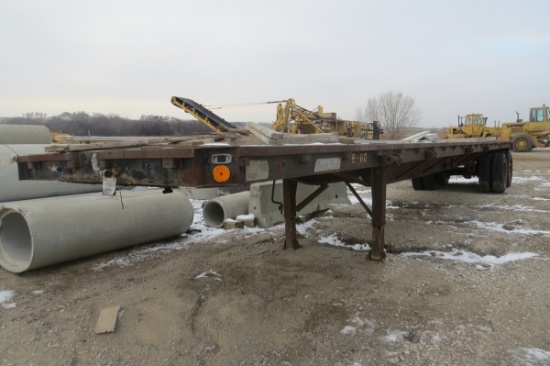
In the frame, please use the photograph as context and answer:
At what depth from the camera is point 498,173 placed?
9.54 meters

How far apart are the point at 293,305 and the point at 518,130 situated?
28.6 m

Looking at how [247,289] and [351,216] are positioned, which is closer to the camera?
[247,289]

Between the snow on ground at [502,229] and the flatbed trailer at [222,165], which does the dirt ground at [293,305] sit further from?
the flatbed trailer at [222,165]

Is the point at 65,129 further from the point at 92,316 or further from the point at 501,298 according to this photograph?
the point at 501,298

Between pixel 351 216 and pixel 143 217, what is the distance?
3675 millimetres

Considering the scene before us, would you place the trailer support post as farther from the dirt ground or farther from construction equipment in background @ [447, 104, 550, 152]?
construction equipment in background @ [447, 104, 550, 152]

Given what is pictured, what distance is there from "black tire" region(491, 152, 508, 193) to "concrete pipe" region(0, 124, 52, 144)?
1042cm

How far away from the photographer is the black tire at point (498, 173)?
9.53 metres

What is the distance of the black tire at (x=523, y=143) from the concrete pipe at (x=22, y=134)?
27.1 meters

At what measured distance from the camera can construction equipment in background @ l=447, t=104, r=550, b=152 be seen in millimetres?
25594

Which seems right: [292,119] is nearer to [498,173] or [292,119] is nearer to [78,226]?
[498,173]

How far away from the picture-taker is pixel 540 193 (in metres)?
9.59

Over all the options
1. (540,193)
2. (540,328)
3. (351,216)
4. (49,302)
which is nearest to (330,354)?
(540,328)

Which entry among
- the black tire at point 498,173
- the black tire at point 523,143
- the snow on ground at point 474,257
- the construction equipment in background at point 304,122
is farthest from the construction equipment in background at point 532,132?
the snow on ground at point 474,257
